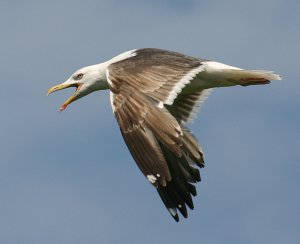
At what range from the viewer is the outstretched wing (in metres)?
21.1

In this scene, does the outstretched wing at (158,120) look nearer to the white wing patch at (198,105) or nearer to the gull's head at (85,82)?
the white wing patch at (198,105)

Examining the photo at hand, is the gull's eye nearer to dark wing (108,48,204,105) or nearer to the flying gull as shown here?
the flying gull

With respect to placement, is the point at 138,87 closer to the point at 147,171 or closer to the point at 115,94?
the point at 115,94

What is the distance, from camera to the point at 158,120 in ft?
69.6

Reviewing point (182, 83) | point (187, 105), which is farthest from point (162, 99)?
point (187, 105)

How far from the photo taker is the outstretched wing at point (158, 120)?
69.2 feet

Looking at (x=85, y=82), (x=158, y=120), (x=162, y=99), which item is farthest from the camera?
(x=85, y=82)

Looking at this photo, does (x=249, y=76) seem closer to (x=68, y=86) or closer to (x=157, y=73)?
(x=157, y=73)

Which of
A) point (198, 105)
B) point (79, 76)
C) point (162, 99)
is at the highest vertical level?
point (79, 76)

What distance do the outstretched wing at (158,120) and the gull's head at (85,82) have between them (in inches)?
39.9

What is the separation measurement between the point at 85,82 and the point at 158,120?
4.32 metres

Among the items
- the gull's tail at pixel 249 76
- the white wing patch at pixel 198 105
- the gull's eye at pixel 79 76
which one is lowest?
the white wing patch at pixel 198 105

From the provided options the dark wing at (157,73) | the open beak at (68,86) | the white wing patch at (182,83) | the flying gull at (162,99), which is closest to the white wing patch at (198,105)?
the flying gull at (162,99)

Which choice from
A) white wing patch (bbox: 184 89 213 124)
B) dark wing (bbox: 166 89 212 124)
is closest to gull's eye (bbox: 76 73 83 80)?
dark wing (bbox: 166 89 212 124)
